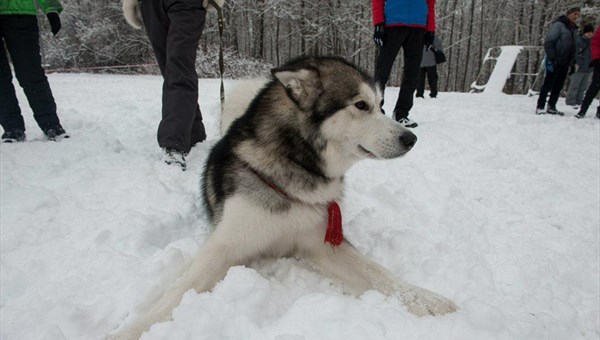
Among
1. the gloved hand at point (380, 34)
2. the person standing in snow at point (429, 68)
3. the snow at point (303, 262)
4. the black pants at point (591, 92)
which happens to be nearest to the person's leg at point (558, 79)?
the black pants at point (591, 92)

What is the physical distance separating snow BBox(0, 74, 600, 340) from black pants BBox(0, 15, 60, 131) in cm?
27

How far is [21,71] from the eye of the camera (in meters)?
3.29

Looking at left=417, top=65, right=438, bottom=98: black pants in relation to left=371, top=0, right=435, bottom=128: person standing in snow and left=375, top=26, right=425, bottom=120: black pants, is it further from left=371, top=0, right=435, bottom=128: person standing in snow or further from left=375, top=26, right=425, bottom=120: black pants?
left=375, top=26, right=425, bottom=120: black pants

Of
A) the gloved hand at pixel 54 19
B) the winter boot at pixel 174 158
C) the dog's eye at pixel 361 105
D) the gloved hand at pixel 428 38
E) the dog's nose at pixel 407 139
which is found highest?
the gloved hand at pixel 54 19

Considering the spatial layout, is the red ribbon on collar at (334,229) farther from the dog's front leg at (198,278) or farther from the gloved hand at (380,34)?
the gloved hand at (380,34)

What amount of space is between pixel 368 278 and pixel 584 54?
9541 mm

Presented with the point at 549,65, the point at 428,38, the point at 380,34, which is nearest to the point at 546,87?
the point at 549,65

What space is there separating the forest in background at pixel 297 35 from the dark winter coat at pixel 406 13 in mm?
9700

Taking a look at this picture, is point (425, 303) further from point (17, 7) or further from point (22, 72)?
point (17, 7)

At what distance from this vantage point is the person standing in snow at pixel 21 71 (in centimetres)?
318

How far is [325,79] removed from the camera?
175cm

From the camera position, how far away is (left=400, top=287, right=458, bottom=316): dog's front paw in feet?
4.58

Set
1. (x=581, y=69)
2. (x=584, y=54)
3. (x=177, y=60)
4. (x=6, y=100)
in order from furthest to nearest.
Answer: (x=581, y=69)
(x=584, y=54)
(x=6, y=100)
(x=177, y=60)

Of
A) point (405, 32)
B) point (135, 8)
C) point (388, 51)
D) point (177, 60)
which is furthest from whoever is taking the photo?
point (388, 51)
